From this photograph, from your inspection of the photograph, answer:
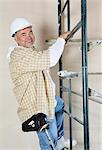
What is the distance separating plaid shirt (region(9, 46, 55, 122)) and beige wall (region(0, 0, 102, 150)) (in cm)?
79

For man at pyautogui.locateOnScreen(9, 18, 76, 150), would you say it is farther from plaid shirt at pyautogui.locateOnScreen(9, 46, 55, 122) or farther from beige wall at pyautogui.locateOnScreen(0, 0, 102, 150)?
beige wall at pyautogui.locateOnScreen(0, 0, 102, 150)

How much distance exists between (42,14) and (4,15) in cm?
37

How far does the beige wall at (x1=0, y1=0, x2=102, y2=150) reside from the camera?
2707 millimetres

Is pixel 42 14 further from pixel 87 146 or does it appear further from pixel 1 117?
pixel 87 146

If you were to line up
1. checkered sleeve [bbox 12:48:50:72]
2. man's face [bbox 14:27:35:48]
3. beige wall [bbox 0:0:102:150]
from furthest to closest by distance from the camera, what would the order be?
beige wall [bbox 0:0:102:150]
man's face [bbox 14:27:35:48]
checkered sleeve [bbox 12:48:50:72]

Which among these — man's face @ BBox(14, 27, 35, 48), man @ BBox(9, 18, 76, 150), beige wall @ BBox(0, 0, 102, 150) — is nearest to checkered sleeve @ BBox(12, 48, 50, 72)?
man @ BBox(9, 18, 76, 150)

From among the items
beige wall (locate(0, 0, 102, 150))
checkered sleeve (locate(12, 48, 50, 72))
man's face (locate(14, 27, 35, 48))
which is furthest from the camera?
beige wall (locate(0, 0, 102, 150))

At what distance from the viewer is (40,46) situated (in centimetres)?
275

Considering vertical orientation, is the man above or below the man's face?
below

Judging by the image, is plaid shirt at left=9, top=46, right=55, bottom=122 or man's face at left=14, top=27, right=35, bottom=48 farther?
man's face at left=14, top=27, right=35, bottom=48

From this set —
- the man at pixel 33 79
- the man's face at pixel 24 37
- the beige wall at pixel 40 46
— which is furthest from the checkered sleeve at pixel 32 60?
the beige wall at pixel 40 46

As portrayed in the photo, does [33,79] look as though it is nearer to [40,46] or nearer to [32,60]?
[32,60]

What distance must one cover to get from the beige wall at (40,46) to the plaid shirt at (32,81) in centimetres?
79

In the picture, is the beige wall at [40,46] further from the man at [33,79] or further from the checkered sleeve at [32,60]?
the checkered sleeve at [32,60]
